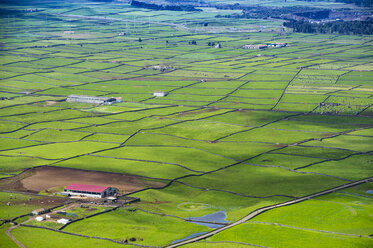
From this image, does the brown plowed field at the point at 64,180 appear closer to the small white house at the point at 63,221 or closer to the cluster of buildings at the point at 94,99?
the small white house at the point at 63,221

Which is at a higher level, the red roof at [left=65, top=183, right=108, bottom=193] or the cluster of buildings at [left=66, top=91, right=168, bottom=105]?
the red roof at [left=65, top=183, right=108, bottom=193]

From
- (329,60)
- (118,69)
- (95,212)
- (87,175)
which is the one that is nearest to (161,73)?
(118,69)

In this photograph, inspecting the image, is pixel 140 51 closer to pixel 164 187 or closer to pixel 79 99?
pixel 79 99

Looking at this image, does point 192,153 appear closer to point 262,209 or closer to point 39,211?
point 262,209

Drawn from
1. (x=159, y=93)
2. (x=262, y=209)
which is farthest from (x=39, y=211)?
(x=159, y=93)

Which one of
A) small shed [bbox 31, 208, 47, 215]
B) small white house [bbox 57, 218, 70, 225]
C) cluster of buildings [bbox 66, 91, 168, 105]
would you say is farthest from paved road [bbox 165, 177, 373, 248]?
cluster of buildings [bbox 66, 91, 168, 105]

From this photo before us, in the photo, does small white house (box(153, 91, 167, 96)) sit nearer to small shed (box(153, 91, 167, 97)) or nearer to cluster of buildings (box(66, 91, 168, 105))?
small shed (box(153, 91, 167, 97))

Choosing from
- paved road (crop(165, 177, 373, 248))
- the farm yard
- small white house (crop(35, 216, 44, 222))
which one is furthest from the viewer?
small white house (crop(35, 216, 44, 222))
